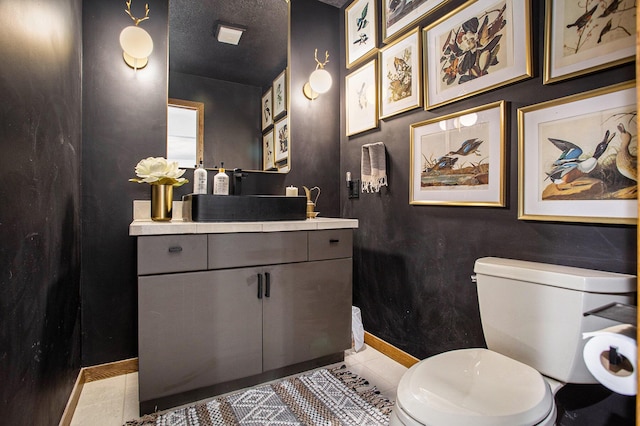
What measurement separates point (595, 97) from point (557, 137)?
17 centimetres

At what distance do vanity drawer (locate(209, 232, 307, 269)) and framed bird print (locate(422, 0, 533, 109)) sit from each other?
1.07 meters

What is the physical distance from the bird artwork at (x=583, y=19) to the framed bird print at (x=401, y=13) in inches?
28.2

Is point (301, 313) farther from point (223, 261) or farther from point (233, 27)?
point (233, 27)

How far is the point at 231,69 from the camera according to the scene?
2.24 m

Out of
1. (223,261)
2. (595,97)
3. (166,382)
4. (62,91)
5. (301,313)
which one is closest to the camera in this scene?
(595,97)

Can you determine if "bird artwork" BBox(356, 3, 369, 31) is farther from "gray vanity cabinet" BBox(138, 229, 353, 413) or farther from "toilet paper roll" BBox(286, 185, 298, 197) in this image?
"gray vanity cabinet" BBox(138, 229, 353, 413)

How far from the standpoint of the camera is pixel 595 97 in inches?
47.1

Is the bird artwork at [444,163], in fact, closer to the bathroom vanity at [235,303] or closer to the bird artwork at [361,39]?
the bathroom vanity at [235,303]

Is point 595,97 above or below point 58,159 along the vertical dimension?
above

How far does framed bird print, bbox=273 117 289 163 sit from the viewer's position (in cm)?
241

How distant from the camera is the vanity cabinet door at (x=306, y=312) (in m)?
1.82

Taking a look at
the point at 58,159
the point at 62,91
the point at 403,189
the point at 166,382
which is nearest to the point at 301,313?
the point at 166,382

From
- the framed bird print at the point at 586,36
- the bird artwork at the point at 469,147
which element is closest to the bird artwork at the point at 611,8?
the framed bird print at the point at 586,36

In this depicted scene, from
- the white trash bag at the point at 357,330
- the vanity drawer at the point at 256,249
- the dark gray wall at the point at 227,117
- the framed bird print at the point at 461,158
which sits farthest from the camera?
the white trash bag at the point at 357,330
